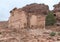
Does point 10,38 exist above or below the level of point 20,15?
below

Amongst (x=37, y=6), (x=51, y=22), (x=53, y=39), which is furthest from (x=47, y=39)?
(x=37, y=6)

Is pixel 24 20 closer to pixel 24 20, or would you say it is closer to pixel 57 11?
pixel 24 20

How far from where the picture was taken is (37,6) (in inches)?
2152

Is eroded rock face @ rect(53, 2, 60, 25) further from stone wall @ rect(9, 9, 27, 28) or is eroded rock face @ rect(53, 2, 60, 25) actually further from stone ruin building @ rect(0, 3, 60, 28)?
stone wall @ rect(9, 9, 27, 28)

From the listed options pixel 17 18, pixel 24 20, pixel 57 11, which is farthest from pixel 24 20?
pixel 57 11

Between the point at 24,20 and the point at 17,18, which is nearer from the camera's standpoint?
the point at 24,20

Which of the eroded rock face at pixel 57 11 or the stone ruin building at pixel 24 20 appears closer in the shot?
the stone ruin building at pixel 24 20

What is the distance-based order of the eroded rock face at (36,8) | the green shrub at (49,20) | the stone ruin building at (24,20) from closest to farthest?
1. the stone ruin building at (24,20)
2. the green shrub at (49,20)
3. the eroded rock face at (36,8)

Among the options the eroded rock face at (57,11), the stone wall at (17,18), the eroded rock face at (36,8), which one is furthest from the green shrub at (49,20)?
the stone wall at (17,18)

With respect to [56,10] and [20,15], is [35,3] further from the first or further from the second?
[20,15]

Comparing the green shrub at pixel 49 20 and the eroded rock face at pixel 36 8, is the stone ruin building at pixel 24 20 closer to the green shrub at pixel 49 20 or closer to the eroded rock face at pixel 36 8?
the green shrub at pixel 49 20

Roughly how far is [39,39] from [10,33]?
3.45 metres

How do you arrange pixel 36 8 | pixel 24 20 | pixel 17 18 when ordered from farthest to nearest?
pixel 36 8
pixel 17 18
pixel 24 20

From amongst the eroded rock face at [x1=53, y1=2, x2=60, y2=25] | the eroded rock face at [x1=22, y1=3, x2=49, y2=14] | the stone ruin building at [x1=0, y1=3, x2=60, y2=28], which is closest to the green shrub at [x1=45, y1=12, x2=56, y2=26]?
the eroded rock face at [x1=53, y1=2, x2=60, y2=25]
